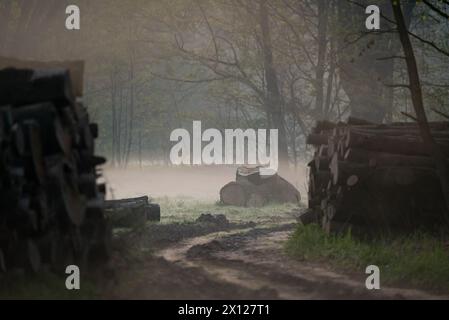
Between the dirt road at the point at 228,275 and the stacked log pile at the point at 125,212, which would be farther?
the stacked log pile at the point at 125,212

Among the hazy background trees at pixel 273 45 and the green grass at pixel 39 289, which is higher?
the hazy background trees at pixel 273 45

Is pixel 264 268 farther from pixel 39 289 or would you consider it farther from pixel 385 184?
pixel 39 289

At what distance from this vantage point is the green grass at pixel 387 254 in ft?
29.3

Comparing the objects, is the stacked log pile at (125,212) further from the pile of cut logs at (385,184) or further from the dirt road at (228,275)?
the pile of cut logs at (385,184)

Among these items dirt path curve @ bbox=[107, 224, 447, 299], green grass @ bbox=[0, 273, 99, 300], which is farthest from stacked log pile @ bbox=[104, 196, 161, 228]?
green grass @ bbox=[0, 273, 99, 300]

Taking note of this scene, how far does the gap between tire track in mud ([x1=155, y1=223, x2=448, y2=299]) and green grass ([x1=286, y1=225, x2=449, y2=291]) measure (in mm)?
362

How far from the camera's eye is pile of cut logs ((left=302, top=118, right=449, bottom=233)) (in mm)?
11008

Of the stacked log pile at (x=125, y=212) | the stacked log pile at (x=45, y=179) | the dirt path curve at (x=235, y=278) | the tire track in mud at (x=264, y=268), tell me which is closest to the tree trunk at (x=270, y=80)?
the stacked log pile at (x=125, y=212)

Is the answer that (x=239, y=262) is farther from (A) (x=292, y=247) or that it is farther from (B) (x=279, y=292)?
(B) (x=279, y=292)

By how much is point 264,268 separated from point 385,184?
2.49 m

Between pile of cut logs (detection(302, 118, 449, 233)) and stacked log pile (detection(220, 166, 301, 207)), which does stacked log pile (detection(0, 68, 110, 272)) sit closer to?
pile of cut logs (detection(302, 118, 449, 233))

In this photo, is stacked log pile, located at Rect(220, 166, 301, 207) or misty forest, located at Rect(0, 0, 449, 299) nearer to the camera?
misty forest, located at Rect(0, 0, 449, 299)

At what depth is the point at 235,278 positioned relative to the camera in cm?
909

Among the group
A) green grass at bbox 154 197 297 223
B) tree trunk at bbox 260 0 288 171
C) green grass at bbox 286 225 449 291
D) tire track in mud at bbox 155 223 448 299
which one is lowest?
green grass at bbox 154 197 297 223
